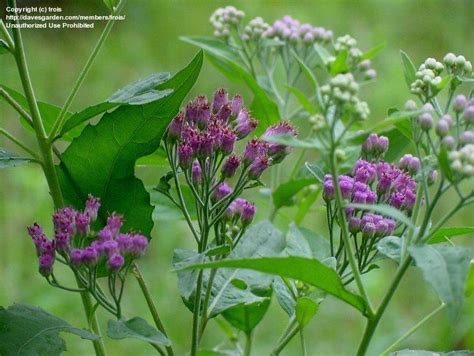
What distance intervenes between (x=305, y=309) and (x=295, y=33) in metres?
0.57

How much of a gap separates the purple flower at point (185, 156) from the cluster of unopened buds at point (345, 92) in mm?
173

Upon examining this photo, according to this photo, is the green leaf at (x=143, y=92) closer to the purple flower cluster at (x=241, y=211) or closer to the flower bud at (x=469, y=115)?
the purple flower cluster at (x=241, y=211)

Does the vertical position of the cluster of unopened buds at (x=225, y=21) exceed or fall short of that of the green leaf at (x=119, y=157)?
it exceeds it

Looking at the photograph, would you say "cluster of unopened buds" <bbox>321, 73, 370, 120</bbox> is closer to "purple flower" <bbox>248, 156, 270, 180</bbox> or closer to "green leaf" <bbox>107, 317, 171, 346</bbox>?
"purple flower" <bbox>248, 156, 270, 180</bbox>

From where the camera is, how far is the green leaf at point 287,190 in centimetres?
109

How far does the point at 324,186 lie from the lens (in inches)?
34.4

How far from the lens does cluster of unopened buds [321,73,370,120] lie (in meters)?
0.71

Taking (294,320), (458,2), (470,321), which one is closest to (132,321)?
(294,320)

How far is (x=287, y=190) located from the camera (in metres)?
1.11

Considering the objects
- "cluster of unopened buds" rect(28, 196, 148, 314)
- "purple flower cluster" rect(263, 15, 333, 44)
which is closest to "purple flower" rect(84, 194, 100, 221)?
"cluster of unopened buds" rect(28, 196, 148, 314)

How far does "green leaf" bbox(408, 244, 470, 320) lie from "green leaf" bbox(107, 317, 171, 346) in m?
0.24

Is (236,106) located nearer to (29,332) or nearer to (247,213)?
(247,213)

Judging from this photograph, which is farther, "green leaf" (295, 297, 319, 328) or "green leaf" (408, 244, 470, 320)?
"green leaf" (295, 297, 319, 328)

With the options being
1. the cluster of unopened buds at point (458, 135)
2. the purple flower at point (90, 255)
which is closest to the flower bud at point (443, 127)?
the cluster of unopened buds at point (458, 135)
